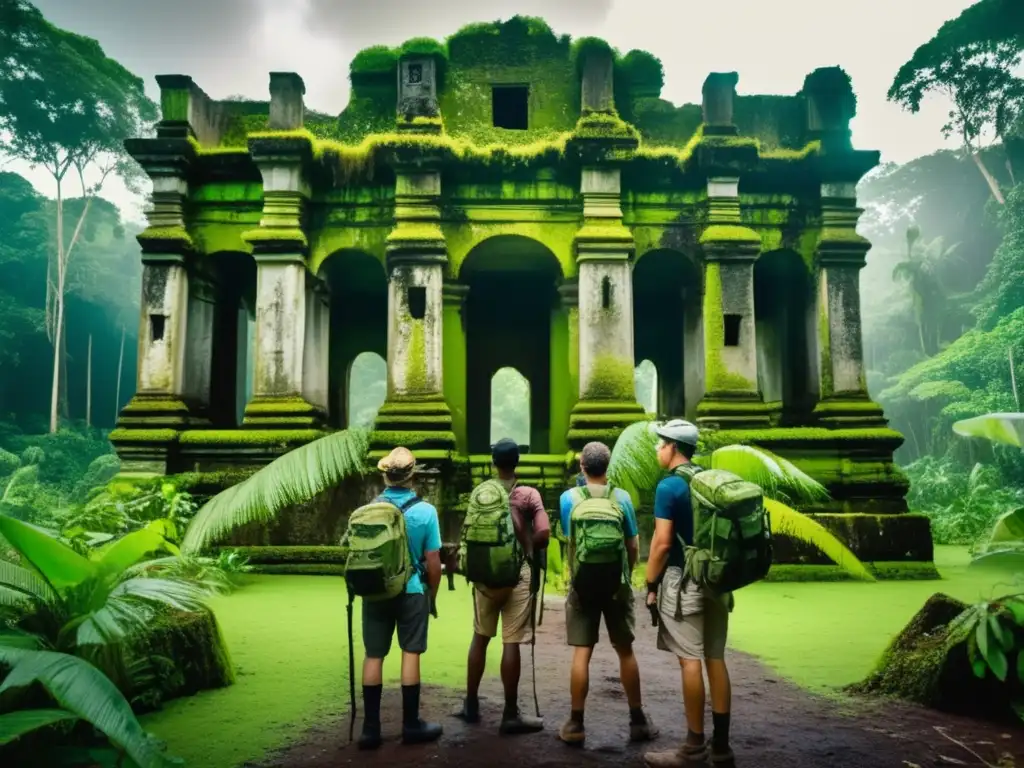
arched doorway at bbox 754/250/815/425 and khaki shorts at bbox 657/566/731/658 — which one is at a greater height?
arched doorway at bbox 754/250/815/425

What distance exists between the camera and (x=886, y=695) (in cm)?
437

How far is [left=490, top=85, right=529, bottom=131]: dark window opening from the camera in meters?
11.7

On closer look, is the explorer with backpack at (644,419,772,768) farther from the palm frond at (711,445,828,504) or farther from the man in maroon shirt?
the palm frond at (711,445,828,504)

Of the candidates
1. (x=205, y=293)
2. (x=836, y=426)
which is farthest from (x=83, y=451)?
(x=836, y=426)

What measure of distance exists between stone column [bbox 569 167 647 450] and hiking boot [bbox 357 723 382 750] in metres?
6.75

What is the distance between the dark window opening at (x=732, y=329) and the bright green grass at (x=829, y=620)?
3.69 meters

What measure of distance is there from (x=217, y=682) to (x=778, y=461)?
5809 mm

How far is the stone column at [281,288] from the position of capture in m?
10.3

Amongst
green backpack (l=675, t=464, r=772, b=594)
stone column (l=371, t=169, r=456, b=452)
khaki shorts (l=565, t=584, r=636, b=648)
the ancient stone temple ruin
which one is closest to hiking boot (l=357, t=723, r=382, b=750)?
khaki shorts (l=565, t=584, r=636, b=648)

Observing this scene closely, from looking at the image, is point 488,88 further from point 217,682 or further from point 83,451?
point 83,451

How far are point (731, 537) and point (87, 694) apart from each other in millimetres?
2569

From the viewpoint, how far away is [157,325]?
10992 millimetres

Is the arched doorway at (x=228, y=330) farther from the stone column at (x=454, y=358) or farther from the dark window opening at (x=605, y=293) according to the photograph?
the dark window opening at (x=605, y=293)

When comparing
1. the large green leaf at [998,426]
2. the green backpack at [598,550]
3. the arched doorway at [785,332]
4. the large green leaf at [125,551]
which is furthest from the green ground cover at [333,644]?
the arched doorway at [785,332]
